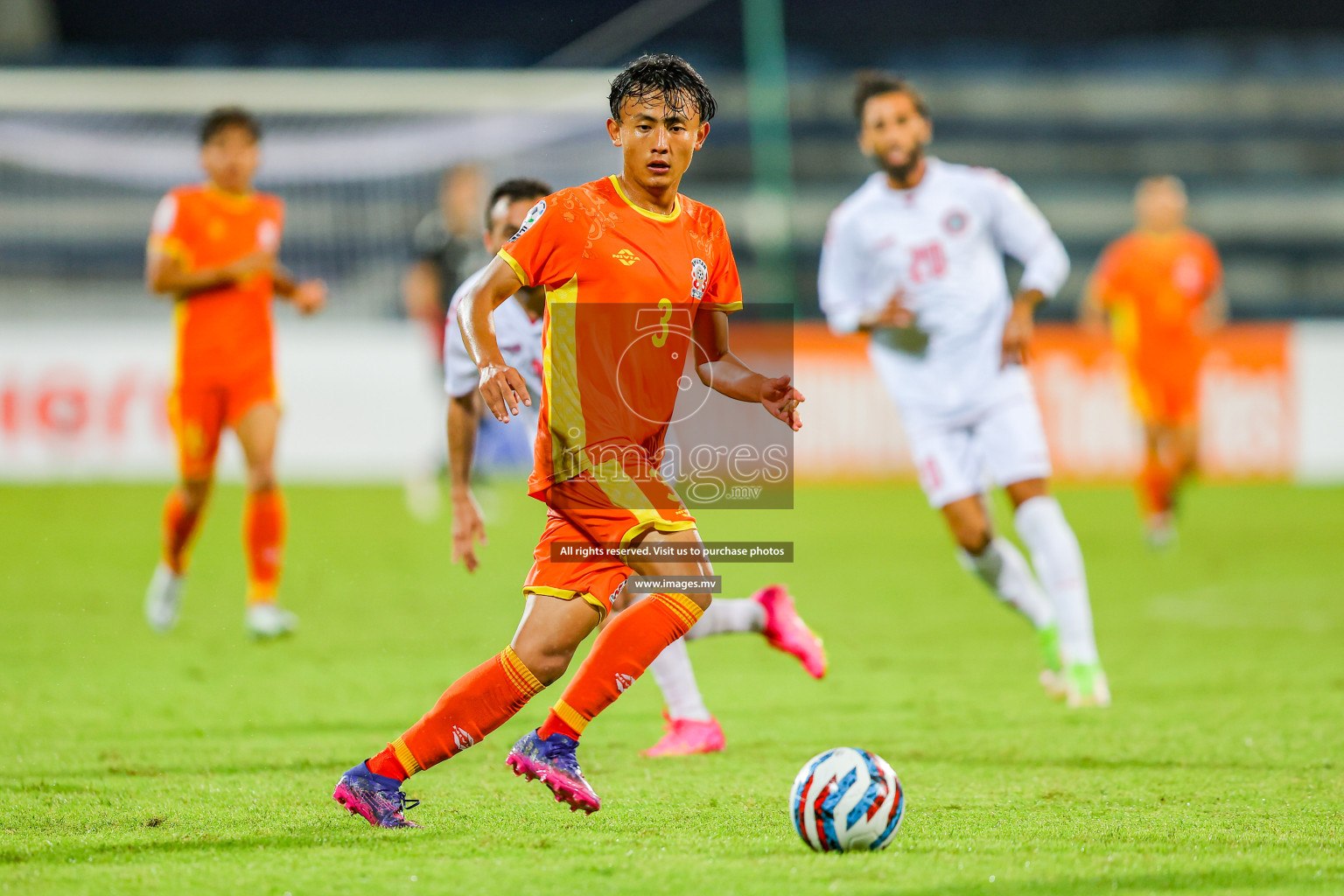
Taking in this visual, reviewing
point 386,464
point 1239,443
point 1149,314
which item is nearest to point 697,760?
point 1149,314

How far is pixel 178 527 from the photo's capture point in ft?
24.5

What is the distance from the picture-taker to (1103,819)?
3.95 m

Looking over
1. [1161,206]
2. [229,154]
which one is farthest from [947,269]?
[1161,206]

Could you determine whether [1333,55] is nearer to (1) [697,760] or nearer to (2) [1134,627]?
(2) [1134,627]

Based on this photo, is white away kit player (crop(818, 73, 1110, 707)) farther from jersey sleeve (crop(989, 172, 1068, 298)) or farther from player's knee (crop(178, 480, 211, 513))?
player's knee (crop(178, 480, 211, 513))

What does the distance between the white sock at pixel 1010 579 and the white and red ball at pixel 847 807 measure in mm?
2647

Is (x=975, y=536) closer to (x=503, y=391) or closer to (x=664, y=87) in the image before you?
(x=664, y=87)

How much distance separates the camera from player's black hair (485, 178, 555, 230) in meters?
4.85

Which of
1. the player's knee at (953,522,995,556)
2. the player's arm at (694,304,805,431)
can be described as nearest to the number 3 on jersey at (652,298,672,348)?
the player's arm at (694,304,805,431)

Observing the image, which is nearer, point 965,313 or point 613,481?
point 613,481

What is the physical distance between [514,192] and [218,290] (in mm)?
3252

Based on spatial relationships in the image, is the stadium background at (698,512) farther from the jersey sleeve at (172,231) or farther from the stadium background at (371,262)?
the jersey sleeve at (172,231)

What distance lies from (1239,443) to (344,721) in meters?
12.1

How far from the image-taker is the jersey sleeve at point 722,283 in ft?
13.0
